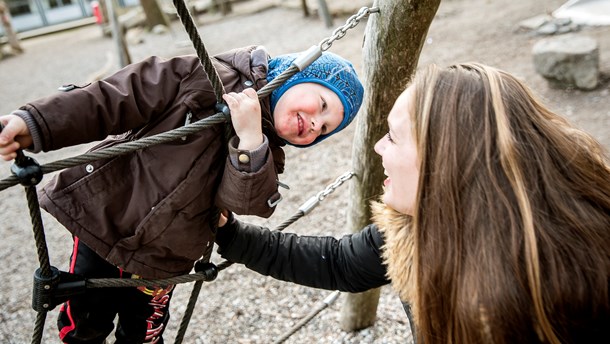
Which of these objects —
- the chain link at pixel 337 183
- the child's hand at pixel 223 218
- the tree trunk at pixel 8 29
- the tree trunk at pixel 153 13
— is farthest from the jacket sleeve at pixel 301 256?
the tree trunk at pixel 8 29

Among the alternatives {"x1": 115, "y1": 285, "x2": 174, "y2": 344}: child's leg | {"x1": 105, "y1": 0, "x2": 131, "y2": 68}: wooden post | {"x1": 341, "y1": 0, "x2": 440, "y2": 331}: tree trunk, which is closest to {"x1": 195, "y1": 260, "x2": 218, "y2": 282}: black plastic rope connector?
{"x1": 115, "y1": 285, "x2": 174, "y2": 344}: child's leg

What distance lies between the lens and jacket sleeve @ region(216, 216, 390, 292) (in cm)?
145

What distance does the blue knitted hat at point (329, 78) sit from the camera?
1.39 meters

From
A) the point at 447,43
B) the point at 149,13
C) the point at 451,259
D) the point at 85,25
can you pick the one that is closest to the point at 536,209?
the point at 451,259

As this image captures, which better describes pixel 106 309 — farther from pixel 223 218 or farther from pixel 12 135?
pixel 12 135

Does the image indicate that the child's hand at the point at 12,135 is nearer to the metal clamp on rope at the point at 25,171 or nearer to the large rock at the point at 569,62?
the metal clamp on rope at the point at 25,171

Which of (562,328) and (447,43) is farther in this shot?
(447,43)

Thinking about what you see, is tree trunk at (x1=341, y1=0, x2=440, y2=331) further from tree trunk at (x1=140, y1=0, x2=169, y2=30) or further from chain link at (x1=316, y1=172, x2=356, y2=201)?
tree trunk at (x1=140, y1=0, x2=169, y2=30)

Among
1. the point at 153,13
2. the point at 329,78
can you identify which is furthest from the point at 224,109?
the point at 153,13

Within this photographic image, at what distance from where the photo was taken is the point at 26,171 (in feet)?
3.42

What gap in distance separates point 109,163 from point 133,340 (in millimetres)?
589

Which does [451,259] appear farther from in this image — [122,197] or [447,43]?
[447,43]

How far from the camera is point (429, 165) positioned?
100 centimetres

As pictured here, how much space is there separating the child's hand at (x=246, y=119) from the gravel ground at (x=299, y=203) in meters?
1.33
